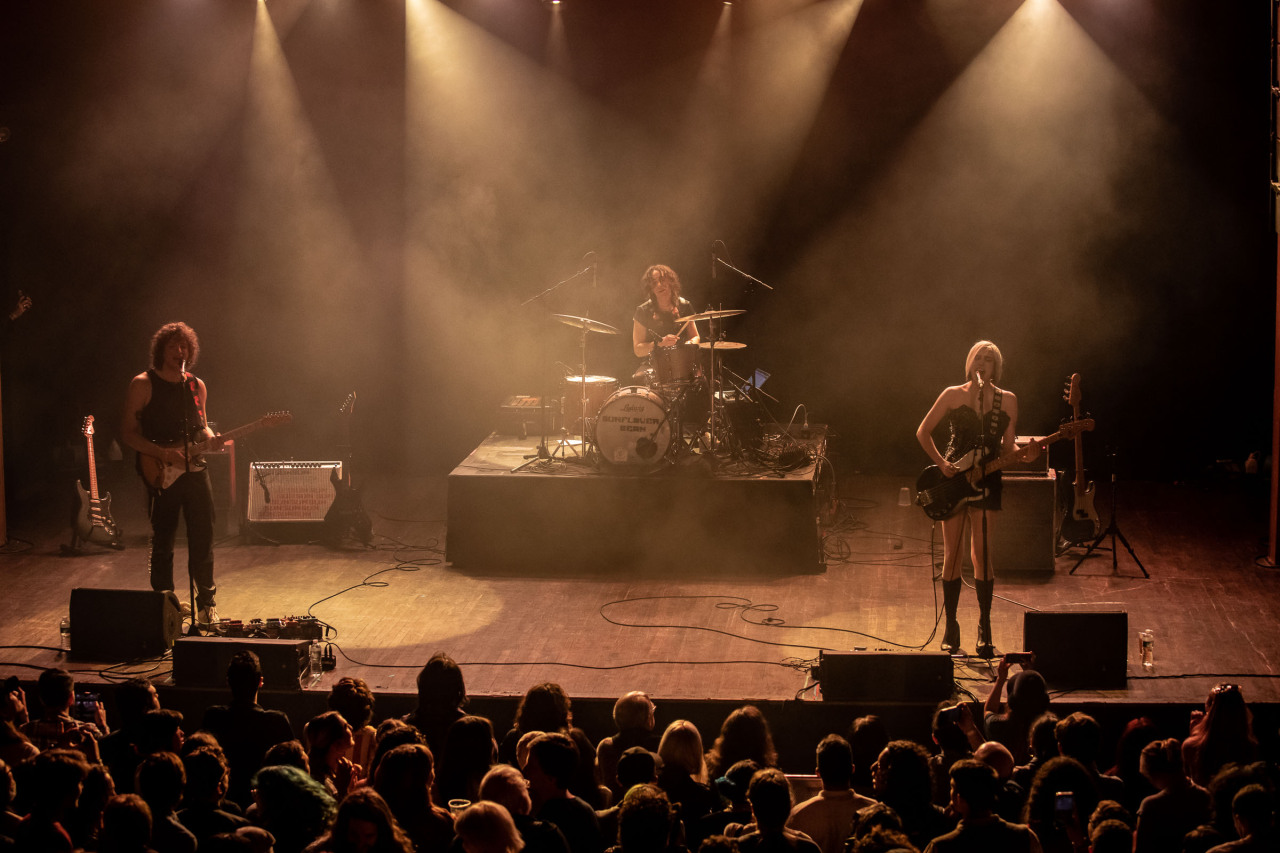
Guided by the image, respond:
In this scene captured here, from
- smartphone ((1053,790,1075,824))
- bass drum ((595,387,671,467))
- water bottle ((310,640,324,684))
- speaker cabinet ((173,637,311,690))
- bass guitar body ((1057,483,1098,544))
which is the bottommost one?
water bottle ((310,640,324,684))

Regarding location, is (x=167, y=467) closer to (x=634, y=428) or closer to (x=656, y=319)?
(x=634, y=428)

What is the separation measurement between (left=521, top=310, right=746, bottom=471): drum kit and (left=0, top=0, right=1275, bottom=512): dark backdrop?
1634 mm

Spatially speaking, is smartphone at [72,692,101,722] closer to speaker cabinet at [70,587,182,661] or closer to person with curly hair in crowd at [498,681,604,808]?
speaker cabinet at [70,587,182,661]

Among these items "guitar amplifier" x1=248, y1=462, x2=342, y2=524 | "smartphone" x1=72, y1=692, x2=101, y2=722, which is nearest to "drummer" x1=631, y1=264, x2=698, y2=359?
"guitar amplifier" x1=248, y1=462, x2=342, y2=524

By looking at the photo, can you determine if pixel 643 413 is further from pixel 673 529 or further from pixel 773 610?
Result: pixel 773 610

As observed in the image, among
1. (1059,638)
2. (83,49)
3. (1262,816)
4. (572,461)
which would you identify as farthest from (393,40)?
(1262,816)

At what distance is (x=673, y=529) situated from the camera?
1007 cm

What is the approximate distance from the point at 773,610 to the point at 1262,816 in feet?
17.1

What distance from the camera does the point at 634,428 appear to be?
10109 mm

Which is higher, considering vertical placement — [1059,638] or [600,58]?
[600,58]

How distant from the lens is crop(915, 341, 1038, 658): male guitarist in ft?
24.9

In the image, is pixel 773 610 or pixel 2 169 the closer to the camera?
pixel 773 610

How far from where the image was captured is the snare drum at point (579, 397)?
36.6 feet

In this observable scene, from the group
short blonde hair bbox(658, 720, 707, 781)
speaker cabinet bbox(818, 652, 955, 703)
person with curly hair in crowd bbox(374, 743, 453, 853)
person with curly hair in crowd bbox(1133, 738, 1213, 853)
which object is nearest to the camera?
person with curly hair in crowd bbox(374, 743, 453, 853)
